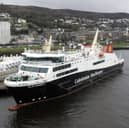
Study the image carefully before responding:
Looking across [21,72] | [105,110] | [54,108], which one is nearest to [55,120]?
[54,108]

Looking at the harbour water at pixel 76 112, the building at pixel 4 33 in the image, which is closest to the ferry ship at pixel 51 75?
the harbour water at pixel 76 112

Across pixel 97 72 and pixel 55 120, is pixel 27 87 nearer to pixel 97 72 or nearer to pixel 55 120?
pixel 55 120

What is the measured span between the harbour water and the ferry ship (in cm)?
113

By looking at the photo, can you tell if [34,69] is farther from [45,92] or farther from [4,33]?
[4,33]

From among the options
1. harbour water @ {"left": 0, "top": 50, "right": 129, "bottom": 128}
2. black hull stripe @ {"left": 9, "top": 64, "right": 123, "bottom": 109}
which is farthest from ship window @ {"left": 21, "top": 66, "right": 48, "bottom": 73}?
harbour water @ {"left": 0, "top": 50, "right": 129, "bottom": 128}

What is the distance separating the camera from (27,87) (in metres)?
38.5

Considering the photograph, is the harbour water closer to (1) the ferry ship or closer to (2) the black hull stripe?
(2) the black hull stripe

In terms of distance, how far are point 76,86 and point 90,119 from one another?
11117 millimetres

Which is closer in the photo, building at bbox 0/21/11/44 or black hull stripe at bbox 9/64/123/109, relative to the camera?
black hull stripe at bbox 9/64/123/109

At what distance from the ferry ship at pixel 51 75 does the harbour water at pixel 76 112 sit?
1130mm

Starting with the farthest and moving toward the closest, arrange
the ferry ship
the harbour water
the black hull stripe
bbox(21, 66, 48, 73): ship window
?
bbox(21, 66, 48, 73): ship window
the ferry ship
the black hull stripe
the harbour water

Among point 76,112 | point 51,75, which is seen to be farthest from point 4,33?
point 76,112

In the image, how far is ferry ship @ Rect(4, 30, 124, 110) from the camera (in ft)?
127

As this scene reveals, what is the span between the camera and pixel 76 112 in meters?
37.8
